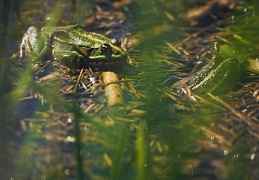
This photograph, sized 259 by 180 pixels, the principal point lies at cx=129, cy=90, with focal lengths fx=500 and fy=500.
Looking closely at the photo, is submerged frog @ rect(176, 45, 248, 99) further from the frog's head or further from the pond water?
the frog's head

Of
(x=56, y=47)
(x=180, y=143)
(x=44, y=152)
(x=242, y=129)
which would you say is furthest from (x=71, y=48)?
(x=180, y=143)

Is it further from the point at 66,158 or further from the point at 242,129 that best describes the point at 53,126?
the point at 242,129

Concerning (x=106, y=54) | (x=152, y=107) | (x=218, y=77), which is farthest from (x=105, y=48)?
(x=152, y=107)

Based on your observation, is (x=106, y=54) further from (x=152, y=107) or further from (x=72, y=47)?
(x=152, y=107)

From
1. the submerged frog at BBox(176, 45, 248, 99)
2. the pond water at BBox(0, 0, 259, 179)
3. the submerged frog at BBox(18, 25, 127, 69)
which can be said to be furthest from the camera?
the submerged frog at BBox(18, 25, 127, 69)

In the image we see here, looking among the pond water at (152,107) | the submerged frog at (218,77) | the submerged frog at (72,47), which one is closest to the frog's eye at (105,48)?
the submerged frog at (72,47)

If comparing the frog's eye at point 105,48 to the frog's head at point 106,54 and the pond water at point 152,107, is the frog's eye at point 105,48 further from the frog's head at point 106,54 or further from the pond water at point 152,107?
the pond water at point 152,107

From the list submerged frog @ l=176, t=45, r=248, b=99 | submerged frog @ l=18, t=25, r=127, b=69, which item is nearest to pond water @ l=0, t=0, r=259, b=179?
submerged frog @ l=176, t=45, r=248, b=99
